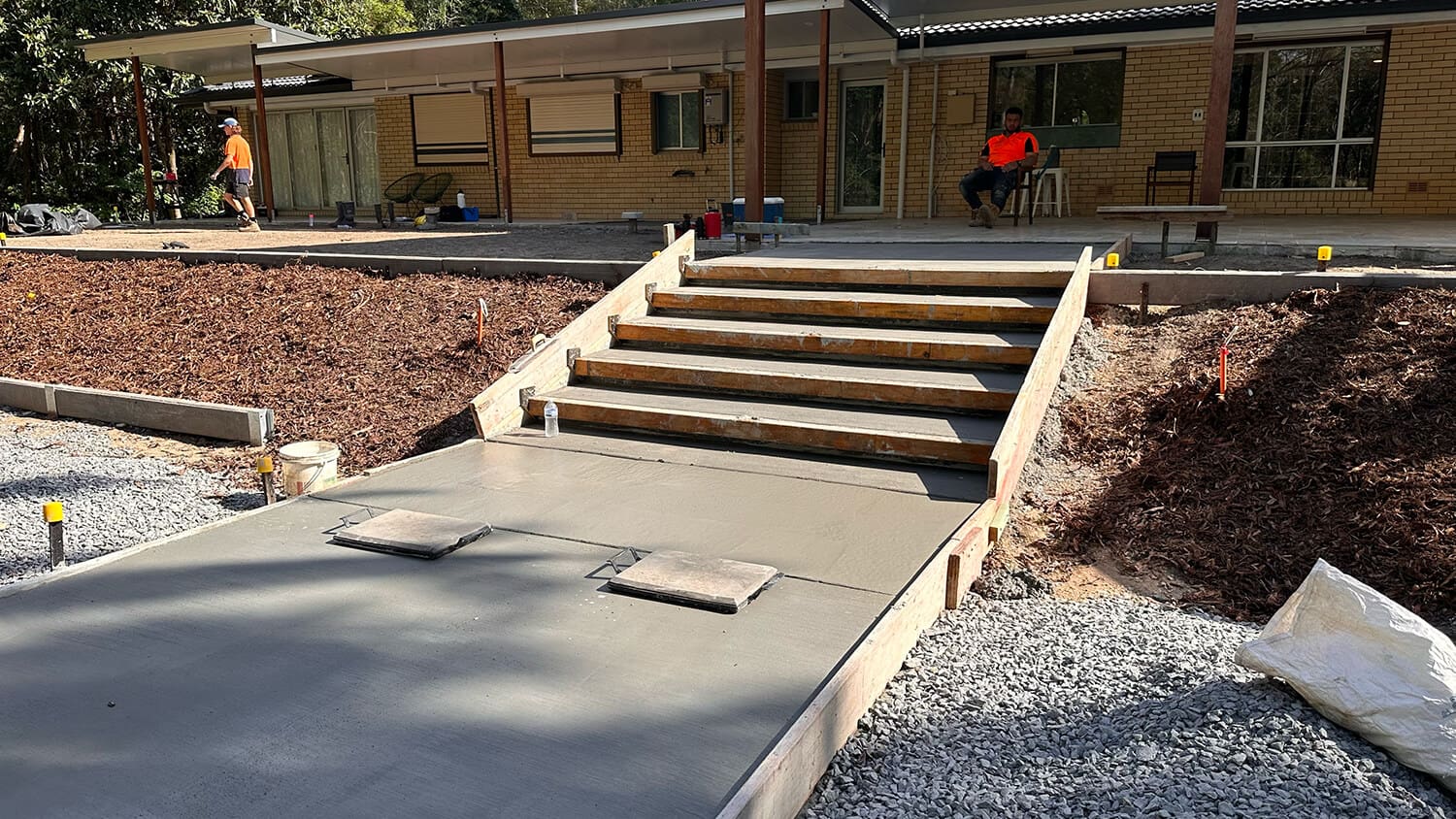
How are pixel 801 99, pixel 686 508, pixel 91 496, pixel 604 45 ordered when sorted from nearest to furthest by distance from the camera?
pixel 686 508 → pixel 91 496 → pixel 604 45 → pixel 801 99

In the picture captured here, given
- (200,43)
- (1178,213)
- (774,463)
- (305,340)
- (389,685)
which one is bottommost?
(389,685)

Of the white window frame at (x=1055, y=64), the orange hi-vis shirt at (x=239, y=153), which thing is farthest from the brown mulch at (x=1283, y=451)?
the orange hi-vis shirt at (x=239, y=153)

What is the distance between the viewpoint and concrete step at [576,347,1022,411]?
5.66 meters

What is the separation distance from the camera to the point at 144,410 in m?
7.39

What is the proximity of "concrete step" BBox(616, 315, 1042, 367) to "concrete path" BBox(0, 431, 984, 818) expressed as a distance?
118 cm

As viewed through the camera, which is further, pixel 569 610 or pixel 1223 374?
pixel 1223 374

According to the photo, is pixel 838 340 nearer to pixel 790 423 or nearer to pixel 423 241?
pixel 790 423

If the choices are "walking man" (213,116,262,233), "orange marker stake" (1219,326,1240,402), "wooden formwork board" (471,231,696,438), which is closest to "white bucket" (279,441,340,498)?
"wooden formwork board" (471,231,696,438)

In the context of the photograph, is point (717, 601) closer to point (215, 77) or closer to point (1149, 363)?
point (1149, 363)

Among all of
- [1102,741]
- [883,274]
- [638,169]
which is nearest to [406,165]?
[638,169]

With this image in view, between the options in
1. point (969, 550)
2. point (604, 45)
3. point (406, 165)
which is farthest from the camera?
point (406, 165)

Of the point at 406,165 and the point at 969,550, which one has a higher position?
the point at 406,165

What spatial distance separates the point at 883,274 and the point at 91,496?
5365mm

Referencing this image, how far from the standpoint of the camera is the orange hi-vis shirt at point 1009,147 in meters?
10.9
